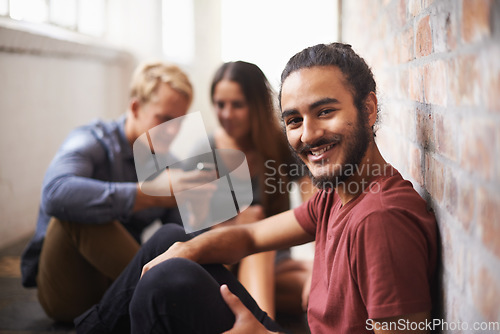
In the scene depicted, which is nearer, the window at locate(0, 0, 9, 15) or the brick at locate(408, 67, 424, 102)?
the brick at locate(408, 67, 424, 102)

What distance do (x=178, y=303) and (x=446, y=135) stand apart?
59cm

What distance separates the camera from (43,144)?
10.5 ft

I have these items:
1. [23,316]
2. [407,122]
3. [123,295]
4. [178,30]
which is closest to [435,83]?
[407,122]

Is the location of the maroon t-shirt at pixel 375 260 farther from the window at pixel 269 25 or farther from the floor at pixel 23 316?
the window at pixel 269 25

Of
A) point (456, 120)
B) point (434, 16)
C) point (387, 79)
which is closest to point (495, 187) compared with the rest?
point (456, 120)

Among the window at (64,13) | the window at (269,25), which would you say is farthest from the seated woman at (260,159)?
the window at (269,25)

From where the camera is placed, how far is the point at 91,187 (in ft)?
5.59

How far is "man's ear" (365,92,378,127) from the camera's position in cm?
98

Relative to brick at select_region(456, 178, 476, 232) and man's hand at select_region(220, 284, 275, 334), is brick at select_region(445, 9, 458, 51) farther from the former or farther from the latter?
man's hand at select_region(220, 284, 275, 334)

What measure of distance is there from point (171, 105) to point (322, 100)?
3.88 ft

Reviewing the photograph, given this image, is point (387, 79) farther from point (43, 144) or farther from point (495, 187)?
point (43, 144)

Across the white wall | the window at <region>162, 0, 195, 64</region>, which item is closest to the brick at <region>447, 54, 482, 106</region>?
the white wall

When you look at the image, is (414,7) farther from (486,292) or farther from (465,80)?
(486,292)

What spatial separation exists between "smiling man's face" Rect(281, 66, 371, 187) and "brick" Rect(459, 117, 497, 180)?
9.7 inches
